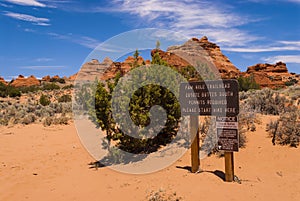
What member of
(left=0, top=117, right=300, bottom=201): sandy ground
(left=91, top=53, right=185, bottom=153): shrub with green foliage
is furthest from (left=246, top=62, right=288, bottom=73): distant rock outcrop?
(left=91, top=53, right=185, bottom=153): shrub with green foliage

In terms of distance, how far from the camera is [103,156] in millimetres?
9453

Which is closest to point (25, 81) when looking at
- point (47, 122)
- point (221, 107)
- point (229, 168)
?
point (47, 122)

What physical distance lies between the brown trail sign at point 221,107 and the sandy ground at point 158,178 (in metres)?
0.76

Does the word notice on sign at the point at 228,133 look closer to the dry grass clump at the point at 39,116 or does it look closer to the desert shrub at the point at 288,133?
the desert shrub at the point at 288,133

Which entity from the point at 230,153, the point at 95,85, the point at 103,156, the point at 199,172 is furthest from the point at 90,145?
the point at 230,153

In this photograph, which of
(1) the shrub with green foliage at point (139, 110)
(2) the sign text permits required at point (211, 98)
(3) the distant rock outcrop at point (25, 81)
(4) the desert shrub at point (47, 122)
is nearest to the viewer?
(2) the sign text permits required at point (211, 98)

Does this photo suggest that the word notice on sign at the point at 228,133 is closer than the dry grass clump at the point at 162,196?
No

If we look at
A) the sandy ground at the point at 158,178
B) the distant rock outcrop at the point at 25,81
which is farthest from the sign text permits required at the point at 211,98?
the distant rock outcrop at the point at 25,81

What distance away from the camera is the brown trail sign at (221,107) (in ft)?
20.1

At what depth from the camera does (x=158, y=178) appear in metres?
6.74

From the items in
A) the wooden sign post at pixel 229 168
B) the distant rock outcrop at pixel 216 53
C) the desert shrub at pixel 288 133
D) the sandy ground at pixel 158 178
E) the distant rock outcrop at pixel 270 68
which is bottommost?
the sandy ground at pixel 158 178

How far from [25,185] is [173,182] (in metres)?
3.72

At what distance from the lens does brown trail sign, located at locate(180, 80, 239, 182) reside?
20.1 feet

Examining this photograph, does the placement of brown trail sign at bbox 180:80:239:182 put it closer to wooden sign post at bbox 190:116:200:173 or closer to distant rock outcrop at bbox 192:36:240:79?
wooden sign post at bbox 190:116:200:173
